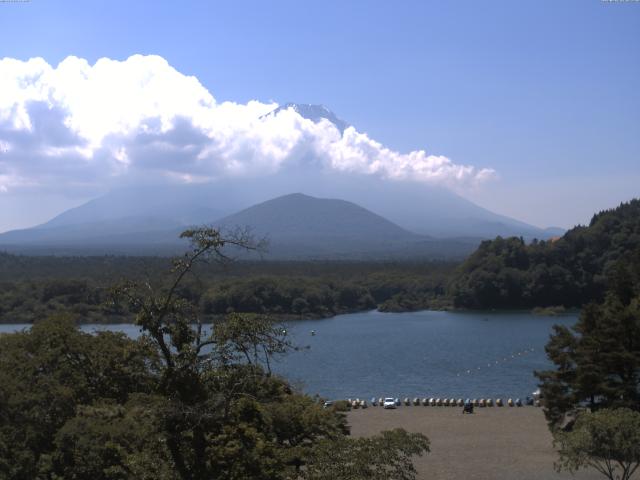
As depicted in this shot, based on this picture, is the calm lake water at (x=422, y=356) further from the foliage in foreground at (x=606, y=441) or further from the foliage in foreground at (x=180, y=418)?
the foliage in foreground at (x=180, y=418)

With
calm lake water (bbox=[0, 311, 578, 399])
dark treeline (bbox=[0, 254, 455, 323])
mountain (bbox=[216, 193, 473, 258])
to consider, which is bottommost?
calm lake water (bbox=[0, 311, 578, 399])

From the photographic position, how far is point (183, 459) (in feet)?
19.2

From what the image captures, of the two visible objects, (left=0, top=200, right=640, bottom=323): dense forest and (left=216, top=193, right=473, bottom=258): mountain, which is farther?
(left=216, top=193, right=473, bottom=258): mountain

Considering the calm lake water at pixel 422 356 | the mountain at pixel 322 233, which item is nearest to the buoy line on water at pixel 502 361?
the calm lake water at pixel 422 356

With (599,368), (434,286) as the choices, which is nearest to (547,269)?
(434,286)

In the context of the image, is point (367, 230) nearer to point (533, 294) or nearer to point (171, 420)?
point (533, 294)

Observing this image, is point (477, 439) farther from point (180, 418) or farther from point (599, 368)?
point (180, 418)

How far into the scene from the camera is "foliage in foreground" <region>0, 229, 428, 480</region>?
5.54 m

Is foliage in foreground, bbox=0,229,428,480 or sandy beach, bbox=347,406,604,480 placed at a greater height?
foliage in foreground, bbox=0,229,428,480

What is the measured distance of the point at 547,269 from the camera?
52000mm

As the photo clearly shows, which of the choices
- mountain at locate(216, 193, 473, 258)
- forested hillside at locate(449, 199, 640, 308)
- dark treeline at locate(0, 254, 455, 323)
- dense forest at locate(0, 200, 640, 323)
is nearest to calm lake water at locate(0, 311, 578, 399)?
dark treeline at locate(0, 254, 455, 323)

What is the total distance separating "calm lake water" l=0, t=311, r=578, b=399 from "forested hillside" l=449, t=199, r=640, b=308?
4131mm

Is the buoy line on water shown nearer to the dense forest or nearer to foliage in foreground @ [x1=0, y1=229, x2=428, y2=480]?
the dense forest

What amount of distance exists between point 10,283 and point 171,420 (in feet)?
171
